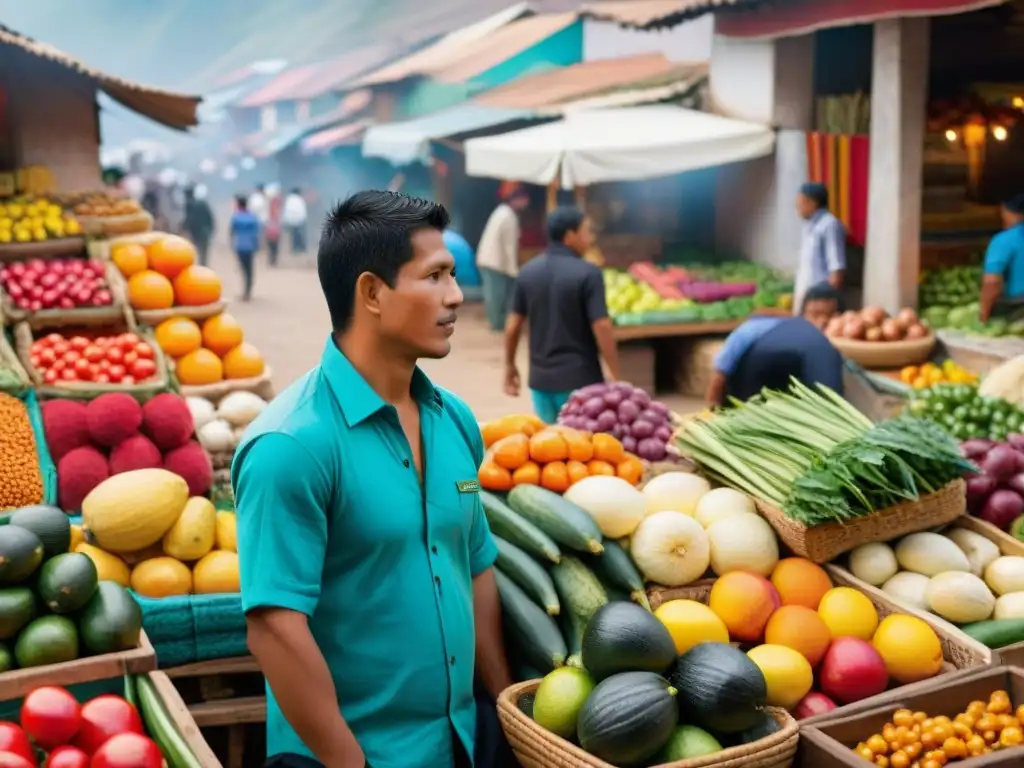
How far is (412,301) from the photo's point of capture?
8.32ft

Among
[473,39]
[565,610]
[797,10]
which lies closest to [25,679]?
[565,610]

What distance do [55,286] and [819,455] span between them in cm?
512

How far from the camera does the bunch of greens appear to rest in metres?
4.01

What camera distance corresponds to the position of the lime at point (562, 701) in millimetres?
3125

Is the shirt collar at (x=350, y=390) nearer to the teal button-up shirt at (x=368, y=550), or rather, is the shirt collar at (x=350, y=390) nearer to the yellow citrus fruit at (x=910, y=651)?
the teal button-up shirt at (x=368, y=550)

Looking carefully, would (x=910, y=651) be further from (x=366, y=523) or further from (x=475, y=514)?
(x=366, y=523)

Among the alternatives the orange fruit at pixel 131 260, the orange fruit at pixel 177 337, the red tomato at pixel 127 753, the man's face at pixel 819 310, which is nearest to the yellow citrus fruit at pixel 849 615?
the red tomato at pixel 127 753

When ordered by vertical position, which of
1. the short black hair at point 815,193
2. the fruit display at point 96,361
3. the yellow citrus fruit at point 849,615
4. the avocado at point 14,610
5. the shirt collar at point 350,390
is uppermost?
the short black hair at point 815,193

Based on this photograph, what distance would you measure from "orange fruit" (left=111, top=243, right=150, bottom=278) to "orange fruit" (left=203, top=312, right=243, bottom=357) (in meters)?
0.66

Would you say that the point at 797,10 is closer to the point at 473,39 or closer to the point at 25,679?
the point at 25,679

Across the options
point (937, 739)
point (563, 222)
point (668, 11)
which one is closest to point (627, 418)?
point (937, 739)

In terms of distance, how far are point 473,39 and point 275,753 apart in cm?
2536

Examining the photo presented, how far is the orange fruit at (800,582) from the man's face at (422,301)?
71.8 inches

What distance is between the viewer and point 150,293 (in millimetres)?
7629
